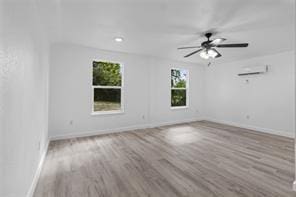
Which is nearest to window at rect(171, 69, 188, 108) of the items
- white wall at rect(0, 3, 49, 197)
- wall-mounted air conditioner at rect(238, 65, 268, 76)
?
wall-mounted air conditioner at rect(238, 65, 268, 76)

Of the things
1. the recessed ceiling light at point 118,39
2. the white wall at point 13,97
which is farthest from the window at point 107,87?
the white wall at point 13,97

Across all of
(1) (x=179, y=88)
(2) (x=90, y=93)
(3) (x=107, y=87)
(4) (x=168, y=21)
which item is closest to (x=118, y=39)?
(4) (x=168, y=21)

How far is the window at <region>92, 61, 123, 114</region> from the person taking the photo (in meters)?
4.48

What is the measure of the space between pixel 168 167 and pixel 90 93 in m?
2.90

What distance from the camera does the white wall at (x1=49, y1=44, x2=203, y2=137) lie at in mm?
3928

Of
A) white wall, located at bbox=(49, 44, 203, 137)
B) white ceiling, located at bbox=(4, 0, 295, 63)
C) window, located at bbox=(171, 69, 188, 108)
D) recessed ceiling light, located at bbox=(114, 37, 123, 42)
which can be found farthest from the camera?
window, located at bbox=(171, 69, 188, 108)

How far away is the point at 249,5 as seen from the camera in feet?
7.14

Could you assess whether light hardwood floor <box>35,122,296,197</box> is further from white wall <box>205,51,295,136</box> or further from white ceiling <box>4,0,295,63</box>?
white ceiling <box>4,0,295,63</box>

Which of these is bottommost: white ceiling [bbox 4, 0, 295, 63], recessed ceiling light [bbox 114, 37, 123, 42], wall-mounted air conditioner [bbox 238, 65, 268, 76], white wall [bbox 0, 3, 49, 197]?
white wall [bbox 0, 3, 49, 197]

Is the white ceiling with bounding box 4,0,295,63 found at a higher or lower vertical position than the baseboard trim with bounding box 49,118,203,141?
higher

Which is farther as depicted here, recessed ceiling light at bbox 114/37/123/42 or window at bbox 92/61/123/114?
window at bbox 92/61/123/114

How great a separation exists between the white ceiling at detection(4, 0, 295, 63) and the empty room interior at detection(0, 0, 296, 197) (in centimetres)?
2

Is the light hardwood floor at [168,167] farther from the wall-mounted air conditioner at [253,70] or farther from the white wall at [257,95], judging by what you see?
the wall-mounted air conditioner at [253,70]

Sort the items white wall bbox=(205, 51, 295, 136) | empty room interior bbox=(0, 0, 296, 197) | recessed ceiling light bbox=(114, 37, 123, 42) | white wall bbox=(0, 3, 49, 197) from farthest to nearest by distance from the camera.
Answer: white wall bbox=(205, 51, 295, 136) → recessed ceiling light bbox=(114, 37, 123, 42) → empty room interior bbox=(0, 0, 296, 197) → white wall bbox=(0, 3, 49, 197)
